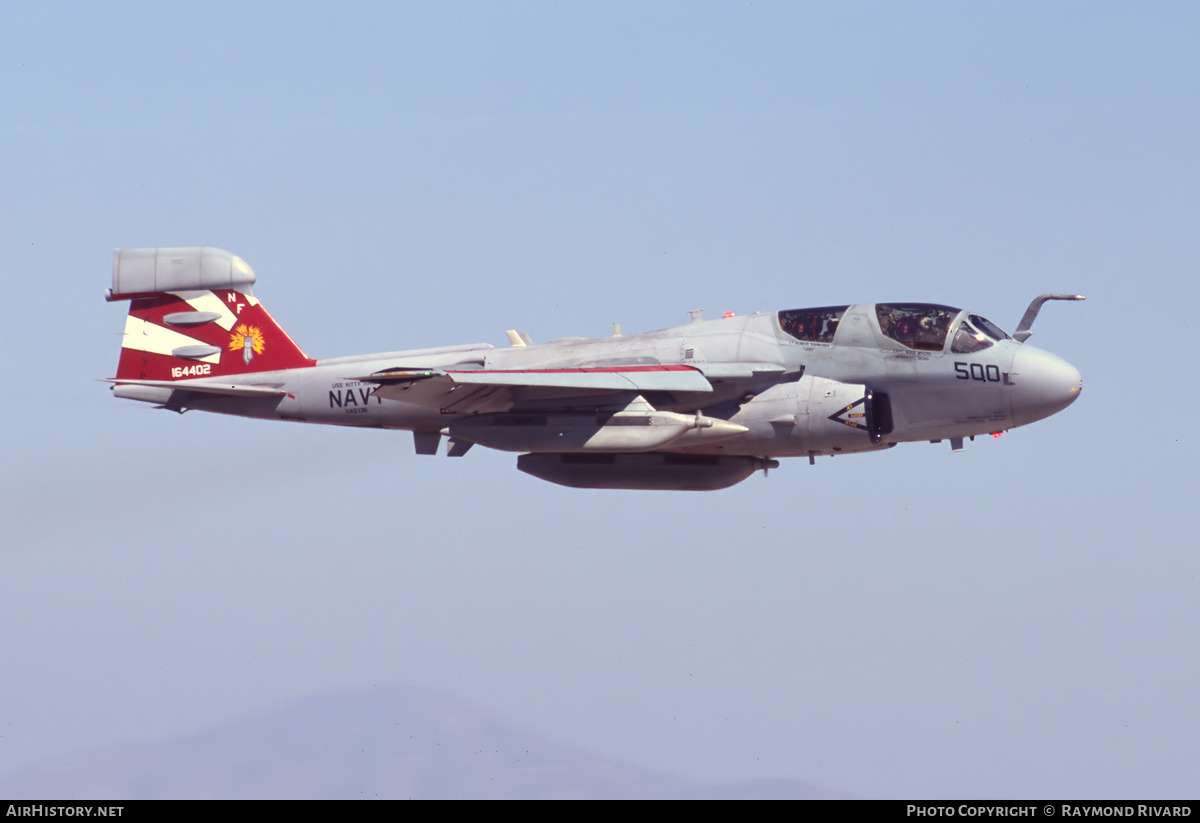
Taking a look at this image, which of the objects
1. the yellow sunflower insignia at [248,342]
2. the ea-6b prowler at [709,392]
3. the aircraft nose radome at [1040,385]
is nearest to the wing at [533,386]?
the ea-6b prowler at [709,392]

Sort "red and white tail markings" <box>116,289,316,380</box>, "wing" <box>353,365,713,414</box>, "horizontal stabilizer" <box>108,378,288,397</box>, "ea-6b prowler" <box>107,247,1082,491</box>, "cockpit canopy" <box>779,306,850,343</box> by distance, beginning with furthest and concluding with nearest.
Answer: "red and white tail markings" <box>116,289,316,380</box>, "horizontal stabilizer" <box>108,378,288,397</box>, "cockpit canopy" <box>779,306,850,343</box>, "ea-6b prowler" <box>107,247,1082,491</box>, "wing" <box>353,365,713,414</box>

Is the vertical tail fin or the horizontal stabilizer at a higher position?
the vertical tail fin

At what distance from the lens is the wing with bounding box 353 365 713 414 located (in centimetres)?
2530

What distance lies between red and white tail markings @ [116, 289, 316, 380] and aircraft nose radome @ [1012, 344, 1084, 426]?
12358 mm

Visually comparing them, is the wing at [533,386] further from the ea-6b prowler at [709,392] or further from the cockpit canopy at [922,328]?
the cockpit canopy at [922,328]

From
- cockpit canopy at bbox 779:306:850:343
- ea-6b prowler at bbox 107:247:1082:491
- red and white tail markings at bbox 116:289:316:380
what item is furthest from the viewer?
red and white tail markings at bbox 116:289:316:380

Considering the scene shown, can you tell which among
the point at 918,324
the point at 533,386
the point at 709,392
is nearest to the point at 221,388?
the point at 533,386

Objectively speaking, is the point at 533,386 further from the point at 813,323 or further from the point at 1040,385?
the point at 1040,385

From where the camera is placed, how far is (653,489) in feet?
88.7

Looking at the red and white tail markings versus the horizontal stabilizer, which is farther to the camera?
the red and white tail markings

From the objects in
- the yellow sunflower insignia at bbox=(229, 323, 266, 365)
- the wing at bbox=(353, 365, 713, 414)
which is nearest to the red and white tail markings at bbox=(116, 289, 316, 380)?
the yellow sunflower insignia at bbox=(229, 323, 266, 365)

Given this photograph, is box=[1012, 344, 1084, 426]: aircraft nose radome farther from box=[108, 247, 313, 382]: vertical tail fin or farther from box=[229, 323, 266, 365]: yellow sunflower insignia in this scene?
box=[229, 323, 266, 365]: yellow sunflower insignia

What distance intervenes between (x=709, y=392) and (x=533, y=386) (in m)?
2.87
